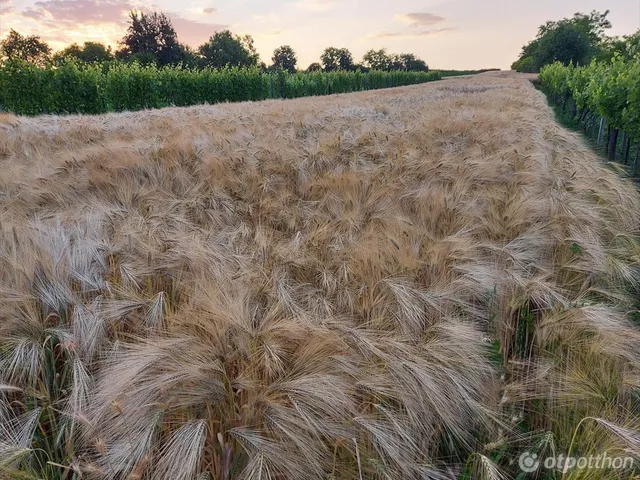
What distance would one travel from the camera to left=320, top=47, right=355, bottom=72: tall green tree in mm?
106750

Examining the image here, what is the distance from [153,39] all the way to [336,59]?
56714 mm

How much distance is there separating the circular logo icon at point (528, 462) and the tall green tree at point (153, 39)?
71.0m

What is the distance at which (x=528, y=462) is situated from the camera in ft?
4.09

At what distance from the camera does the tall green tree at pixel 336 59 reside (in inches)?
4203

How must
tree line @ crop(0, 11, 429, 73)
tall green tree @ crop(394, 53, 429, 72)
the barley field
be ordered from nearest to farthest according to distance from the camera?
the barley field
tree line @ crop(0, 11, 429, 73)
tall green tree @ crop(394, 53, 429, 72)

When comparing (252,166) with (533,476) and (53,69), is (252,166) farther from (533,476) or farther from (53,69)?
(53,69)

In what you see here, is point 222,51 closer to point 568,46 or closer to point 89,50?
point 89,50

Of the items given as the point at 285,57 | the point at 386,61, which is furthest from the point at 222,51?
the point at 386,61

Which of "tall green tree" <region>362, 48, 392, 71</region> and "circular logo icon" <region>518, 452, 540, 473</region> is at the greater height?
"tall green tree" <region>362, 48, 392, 71</region>

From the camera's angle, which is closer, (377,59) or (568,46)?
(568,46)

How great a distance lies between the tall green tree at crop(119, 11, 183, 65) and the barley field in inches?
2736

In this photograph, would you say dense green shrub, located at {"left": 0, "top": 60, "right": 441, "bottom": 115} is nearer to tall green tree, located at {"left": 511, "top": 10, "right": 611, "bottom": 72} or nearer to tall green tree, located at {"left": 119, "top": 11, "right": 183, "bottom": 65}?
tall green tree, located at {"left": 119, "top": 11, "right": 183, "bottom": 65}

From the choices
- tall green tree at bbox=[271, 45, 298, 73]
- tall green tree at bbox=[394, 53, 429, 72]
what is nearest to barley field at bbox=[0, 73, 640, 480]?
tall green tree at bbox=[271, 45, 298, 73]

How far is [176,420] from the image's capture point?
122 cm
